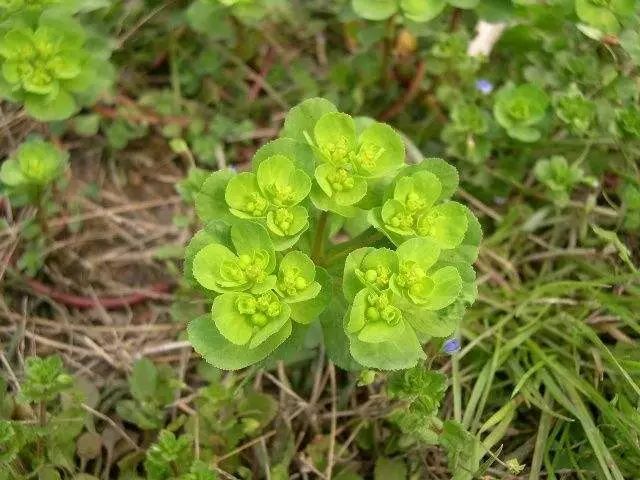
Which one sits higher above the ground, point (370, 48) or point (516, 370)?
point (370, 48)

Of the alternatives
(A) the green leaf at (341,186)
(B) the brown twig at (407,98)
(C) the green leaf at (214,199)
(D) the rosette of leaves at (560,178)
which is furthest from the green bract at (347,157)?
(B) the brown twig at (407,98)

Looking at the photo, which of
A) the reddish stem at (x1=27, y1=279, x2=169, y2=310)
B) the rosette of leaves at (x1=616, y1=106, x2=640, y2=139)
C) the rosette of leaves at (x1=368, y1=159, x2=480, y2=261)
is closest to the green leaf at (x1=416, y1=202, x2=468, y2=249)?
the rosette of leaves at (x1=368, y1=159, x2=480, y2=261)

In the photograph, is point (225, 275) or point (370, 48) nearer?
point (225, 275)

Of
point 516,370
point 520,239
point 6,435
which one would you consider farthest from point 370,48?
point 6,435

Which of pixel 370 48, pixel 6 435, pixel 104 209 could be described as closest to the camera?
pixel 6 435

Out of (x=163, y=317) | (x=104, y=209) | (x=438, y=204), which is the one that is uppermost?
(x=438, y=204)

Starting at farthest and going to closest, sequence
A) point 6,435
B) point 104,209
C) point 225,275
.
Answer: point 104,209 → point 6,435 → point 225,275

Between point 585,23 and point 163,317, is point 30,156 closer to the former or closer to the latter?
point 163,317
